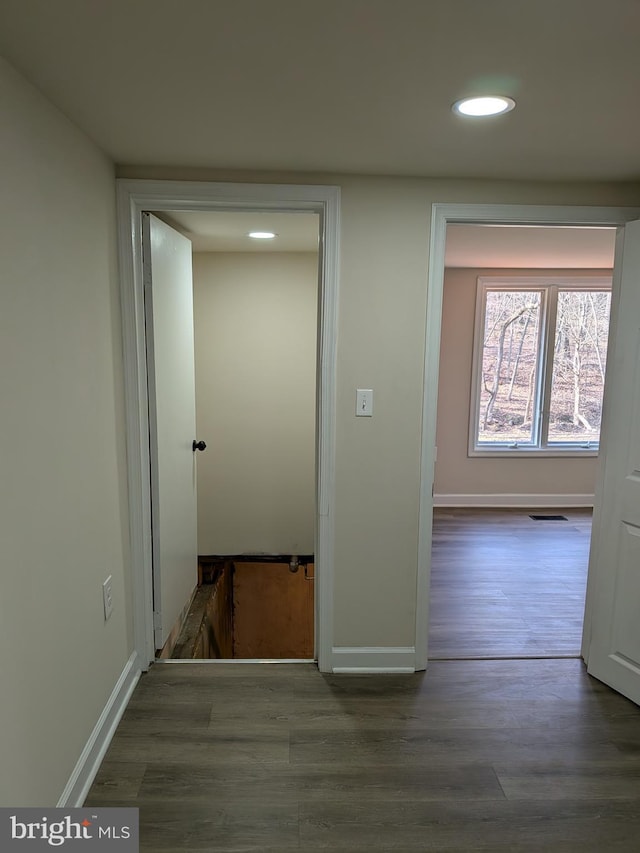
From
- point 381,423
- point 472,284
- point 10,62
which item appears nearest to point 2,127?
point 10,62

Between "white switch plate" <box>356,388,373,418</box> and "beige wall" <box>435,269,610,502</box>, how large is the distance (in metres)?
3.02

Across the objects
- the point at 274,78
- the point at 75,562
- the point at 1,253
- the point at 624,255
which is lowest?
the point at 75,562

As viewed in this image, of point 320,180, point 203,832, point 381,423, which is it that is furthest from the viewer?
point 381,423

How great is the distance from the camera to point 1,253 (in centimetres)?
137

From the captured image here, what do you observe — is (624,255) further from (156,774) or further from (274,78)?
(156,774)


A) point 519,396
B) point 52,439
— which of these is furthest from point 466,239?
point 52,439

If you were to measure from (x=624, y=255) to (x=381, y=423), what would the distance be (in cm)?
126

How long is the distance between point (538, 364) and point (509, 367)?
27 cm

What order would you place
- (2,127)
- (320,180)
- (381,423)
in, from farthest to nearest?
(381,423) < (320,180) < (2,127)

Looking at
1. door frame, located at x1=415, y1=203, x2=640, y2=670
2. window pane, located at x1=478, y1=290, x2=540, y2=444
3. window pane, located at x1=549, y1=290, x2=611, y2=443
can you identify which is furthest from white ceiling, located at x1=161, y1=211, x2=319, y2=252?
window pane, located at x1=549, y1=290, x2=611, y2=443

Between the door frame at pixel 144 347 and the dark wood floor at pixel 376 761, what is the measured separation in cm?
33

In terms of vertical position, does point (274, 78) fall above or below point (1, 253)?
above

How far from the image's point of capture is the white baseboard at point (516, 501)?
551 cm

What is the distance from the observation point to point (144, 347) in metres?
2.43
